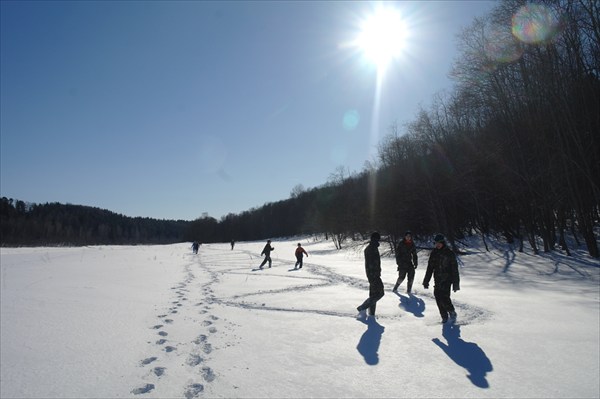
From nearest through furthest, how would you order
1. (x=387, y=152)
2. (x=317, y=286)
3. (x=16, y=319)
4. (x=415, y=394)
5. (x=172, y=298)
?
(x=415, y=394), (x=16, y=319), (x=172, y=298), (x=317, y=286), (x=387, y=152)

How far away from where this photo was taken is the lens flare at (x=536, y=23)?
1566cm

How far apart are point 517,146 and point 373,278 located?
1679cm

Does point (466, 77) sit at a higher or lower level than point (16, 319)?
higher

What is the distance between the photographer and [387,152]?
34750 mm

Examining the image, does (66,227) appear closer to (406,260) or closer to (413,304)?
(406,260)

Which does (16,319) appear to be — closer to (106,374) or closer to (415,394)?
(106,374)

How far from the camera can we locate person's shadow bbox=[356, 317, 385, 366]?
16.7ft

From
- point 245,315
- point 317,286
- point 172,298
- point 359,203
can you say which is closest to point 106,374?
point 245,315

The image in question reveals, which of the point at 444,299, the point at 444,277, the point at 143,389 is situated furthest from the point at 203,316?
the point at 444,277

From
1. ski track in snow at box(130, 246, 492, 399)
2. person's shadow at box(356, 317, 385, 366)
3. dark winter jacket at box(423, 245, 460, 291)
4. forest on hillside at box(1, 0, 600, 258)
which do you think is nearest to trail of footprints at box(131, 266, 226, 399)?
ski track in snow at box(130, 246, 492, 399)

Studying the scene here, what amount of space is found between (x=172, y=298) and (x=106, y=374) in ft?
18.5

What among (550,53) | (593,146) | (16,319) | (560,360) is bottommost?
(560,360)

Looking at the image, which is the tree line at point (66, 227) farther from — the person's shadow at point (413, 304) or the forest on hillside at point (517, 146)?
the person's shadow at point (413, 304)

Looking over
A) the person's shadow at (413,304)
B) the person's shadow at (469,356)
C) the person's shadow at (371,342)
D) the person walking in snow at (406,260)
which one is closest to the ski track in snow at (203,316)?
the person's shadow at (413,304)
